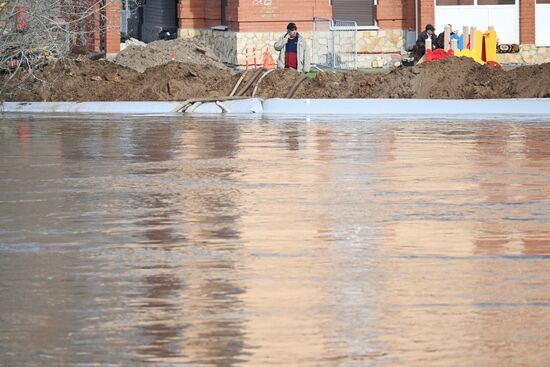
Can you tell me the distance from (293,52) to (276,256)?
26.0m

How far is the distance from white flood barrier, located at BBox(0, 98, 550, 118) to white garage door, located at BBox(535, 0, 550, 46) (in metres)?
19.4

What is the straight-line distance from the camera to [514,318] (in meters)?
9.35

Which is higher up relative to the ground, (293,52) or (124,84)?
(293,52)

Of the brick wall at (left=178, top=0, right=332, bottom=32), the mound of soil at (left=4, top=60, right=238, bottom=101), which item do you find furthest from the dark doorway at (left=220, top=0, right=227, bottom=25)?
the mound of soil at (left=4, top=60, right=238, bottom=101)

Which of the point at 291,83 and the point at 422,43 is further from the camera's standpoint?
the point at 422,43

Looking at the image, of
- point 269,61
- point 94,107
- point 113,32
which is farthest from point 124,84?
point 113,32

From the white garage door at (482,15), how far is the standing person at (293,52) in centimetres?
1408

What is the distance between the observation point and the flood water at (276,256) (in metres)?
8.62

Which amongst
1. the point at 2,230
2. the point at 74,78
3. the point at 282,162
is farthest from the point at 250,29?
the point at 2,230

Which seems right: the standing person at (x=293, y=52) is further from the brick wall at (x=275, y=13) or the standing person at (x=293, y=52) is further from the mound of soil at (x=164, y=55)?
the brick wall at (x=275, y=13)

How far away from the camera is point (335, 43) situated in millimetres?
50000

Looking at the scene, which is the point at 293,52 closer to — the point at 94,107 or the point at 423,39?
the point at 94,107

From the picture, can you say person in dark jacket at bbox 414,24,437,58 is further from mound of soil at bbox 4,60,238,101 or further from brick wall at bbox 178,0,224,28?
mound of soil at bbox 4,60,238,101

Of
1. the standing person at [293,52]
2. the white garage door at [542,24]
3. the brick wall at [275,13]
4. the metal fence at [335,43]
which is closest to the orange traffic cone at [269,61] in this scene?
the brick wall at [275,13]
